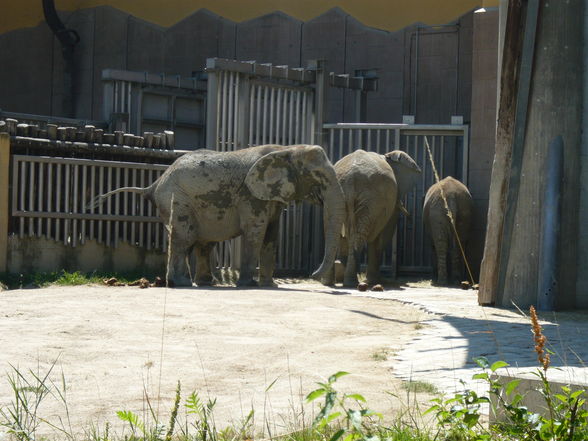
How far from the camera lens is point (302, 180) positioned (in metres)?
13.9

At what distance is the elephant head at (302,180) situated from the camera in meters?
13.8

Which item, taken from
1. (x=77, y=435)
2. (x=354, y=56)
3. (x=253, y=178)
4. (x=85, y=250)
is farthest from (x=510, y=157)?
(x=354, y=56)

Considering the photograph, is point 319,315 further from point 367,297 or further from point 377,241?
point 377,241

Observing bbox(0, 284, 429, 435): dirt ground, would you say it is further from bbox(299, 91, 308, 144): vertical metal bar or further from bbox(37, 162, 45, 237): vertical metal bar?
bbox(299, 91, 308, 144): vertical metal bar

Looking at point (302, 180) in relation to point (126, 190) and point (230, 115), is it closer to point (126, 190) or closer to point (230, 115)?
point (126, 190)

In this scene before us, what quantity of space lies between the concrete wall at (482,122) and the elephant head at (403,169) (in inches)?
47.6

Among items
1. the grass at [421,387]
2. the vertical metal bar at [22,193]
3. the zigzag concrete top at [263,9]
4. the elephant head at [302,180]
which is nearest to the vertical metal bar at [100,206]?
the vertical metal bar at [22,193]

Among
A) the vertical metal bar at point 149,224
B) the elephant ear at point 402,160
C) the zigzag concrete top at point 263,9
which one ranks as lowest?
the vertical metal bar at point 149,224

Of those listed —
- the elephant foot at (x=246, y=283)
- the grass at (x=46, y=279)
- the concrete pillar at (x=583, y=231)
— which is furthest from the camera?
the elephant foot at (x=246, y=283)

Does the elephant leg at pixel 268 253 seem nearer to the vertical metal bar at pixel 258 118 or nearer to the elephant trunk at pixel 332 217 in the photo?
the elephant trunk at pixel 332 217

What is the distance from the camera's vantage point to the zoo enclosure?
14164mm

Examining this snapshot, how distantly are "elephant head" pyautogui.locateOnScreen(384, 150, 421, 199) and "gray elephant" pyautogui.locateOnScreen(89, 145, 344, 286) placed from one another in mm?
2053

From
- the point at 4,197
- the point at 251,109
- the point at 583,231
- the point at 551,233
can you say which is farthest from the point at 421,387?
the point at 251,109

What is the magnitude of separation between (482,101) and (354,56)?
691cm
